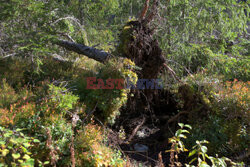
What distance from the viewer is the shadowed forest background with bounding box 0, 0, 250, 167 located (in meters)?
3.68

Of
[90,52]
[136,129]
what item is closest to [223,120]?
[136,129]

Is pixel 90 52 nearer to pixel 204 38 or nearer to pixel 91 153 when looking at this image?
pixel 91 153

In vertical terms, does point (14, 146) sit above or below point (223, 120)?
above

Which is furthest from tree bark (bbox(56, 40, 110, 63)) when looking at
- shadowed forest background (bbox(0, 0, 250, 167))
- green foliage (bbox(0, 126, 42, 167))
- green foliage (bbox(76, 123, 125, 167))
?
green foliage (bbox(0, 126, 42, 167))

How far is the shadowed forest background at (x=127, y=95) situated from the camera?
145 inches

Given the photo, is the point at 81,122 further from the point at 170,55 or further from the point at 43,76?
the point at 170,55

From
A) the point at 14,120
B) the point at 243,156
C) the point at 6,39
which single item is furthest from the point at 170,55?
the point at 6,39

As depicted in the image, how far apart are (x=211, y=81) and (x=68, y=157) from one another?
492cm

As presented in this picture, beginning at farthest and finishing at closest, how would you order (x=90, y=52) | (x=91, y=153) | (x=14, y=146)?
(x=90, y=52), (x=91, y=153), (x=14, y=146)

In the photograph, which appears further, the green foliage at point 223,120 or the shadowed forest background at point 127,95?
the green foliage at point 223,120

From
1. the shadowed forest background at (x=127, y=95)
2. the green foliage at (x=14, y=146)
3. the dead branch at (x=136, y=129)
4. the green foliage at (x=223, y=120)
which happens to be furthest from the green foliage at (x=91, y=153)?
the green foliage at (x=223, y=120)

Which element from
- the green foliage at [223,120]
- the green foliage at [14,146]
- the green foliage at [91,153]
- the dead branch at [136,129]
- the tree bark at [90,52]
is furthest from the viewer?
the tree bark at [90,52]

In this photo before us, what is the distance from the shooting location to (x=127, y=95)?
5953 mm

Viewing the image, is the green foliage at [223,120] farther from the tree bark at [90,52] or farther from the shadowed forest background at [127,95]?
the tree bark at [90,52]
